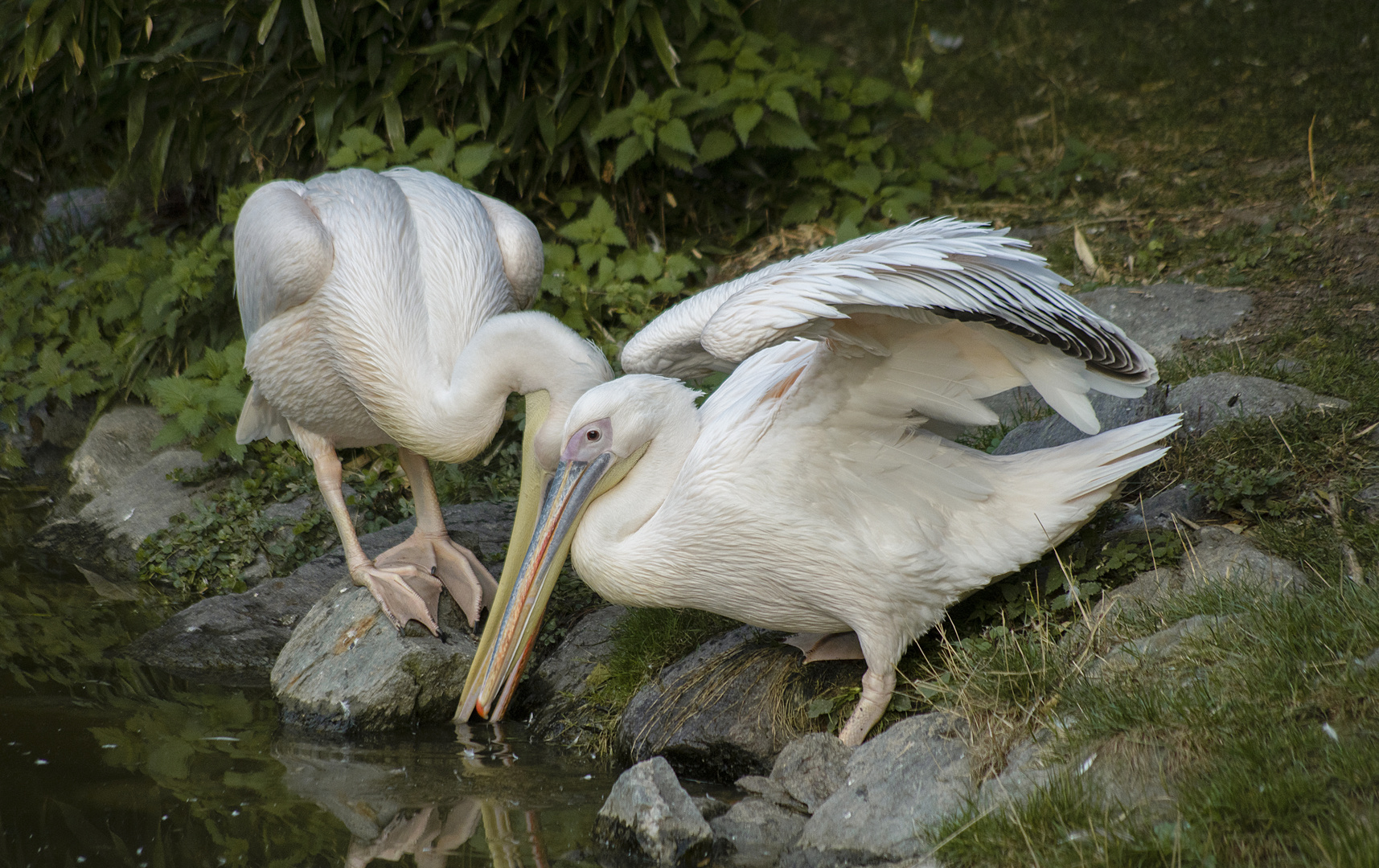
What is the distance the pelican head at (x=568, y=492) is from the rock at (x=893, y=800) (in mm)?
1071

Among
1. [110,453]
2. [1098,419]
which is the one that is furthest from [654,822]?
[110,453]

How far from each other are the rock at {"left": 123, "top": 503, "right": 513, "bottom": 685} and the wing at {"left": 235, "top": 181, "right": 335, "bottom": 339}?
1.05m

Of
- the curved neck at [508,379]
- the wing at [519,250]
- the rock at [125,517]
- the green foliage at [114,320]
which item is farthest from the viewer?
the green foliage at [114,320]

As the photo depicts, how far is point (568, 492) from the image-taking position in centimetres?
333

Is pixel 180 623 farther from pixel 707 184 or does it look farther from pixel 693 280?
pixel 707 184

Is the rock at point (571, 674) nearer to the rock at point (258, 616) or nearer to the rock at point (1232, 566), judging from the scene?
the rock at point (258, 616)

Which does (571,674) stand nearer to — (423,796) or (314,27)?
(423,796)

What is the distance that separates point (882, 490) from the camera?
310 cm

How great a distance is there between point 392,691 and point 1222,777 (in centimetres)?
245

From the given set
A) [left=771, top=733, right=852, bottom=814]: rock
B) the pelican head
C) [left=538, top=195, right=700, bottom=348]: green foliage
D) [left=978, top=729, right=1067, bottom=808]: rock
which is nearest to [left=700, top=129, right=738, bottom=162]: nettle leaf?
[left=538, top=195, right=700, bottom=348]: green foliage

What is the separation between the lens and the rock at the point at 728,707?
321 cm

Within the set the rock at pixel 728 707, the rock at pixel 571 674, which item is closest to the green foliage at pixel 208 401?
the rock at pixel 571 674

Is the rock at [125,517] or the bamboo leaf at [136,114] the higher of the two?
the bamboo leaf at [136,114]

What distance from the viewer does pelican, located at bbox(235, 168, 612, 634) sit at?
3537 mm
